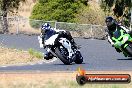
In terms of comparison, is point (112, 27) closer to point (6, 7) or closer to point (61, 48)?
point (61, 48)

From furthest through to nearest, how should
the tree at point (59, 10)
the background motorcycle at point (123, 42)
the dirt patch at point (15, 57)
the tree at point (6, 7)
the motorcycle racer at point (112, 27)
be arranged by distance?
the tree at point (59, 10) → the tree at point (6, 7) → the dirt patch at point (15, 57) → the motorcycle racer at point (112, 27) → the background motorcycle at point (123, 42)

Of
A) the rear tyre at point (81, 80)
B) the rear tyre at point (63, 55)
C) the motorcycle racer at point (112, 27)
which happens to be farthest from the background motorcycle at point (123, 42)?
Answer: the rear tyre at point (81, 80)

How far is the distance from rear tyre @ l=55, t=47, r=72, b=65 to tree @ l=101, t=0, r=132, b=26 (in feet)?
104

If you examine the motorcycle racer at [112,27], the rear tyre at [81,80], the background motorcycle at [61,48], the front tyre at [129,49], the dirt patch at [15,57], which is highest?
the rear tyre at [81,80]

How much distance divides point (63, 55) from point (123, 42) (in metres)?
3.45

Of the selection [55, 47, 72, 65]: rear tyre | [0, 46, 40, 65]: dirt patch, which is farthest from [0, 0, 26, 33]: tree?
→ [55, 47, 72, 65]: rear tyre

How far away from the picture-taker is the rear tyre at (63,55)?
2259 centimetres

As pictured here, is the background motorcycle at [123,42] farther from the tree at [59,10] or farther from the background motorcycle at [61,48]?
the tree at [59,10]

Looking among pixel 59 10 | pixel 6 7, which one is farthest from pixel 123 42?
→ pixel 59 10

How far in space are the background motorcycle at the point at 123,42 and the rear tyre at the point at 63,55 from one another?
3.20m

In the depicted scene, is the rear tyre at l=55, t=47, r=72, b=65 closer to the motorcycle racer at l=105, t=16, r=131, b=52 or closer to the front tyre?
the front tyre

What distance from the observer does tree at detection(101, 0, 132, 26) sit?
54.5 metres

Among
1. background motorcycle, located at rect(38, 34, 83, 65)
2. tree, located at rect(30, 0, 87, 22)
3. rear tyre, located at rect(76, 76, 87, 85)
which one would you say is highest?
rear tyre, located at rect(76, 76, 87, 85)

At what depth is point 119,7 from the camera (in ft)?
182
